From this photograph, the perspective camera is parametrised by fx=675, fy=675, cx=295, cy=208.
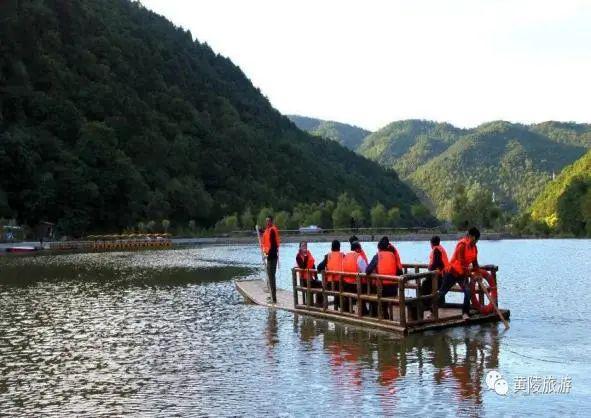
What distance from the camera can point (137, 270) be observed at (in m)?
40.8

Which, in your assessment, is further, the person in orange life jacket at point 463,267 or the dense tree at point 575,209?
the dense tree at point 575,209

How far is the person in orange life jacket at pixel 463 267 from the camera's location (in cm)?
1673

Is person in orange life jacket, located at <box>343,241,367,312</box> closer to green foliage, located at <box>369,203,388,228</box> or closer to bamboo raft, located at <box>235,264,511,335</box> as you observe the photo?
bamboo raft, located at <box>235,264,511,335</box>

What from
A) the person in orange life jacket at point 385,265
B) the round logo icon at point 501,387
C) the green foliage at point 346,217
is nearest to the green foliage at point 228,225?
the green foliage at point 346,217

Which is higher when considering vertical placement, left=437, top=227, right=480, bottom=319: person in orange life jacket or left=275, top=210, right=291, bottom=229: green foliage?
left=275, top=210, right=291, bottom=229: green foliage

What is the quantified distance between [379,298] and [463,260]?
7.57ft

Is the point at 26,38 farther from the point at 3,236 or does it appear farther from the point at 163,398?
the point at 163,398

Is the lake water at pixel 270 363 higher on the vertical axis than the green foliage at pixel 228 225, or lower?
lower

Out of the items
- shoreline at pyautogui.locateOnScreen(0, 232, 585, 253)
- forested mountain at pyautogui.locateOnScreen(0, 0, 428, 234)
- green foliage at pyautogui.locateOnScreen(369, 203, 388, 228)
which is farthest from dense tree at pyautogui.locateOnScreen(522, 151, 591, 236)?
forested mountain at pyautogui.locateOnScreen(0, 0, 428, 234)

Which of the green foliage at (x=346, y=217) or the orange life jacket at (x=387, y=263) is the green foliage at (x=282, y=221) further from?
the orange life jacket at (x=387, y=263)

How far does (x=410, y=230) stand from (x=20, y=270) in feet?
355

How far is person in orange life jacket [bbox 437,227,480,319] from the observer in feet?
54.9

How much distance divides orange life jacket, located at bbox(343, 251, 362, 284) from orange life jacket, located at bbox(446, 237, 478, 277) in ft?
9.05

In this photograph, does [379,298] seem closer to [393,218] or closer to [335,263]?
[335,263]
